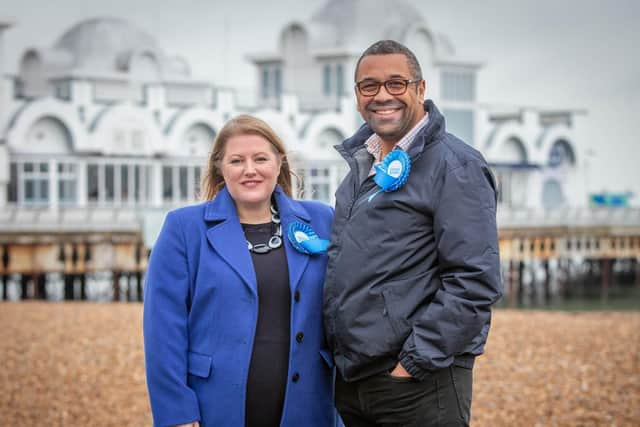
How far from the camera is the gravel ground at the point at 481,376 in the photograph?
926 centimetres

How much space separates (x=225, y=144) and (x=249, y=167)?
161 mm

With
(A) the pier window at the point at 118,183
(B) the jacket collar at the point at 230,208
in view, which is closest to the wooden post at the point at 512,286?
(A) the pier window at the point at 118,183

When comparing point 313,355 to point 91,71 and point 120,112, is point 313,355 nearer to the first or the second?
point 120,112

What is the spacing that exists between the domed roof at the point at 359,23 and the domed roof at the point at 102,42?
7.89 m

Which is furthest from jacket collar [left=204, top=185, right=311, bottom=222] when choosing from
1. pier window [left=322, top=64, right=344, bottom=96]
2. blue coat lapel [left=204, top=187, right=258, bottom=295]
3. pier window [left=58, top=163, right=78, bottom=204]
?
pier window [left=322, top=64, right=344, bottom=96]

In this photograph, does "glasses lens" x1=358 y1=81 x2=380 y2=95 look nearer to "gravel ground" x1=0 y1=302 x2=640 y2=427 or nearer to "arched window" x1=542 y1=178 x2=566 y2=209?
"gravel ground" x1=0 y1=302 x2=640 y2=427

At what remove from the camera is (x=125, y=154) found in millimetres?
39344

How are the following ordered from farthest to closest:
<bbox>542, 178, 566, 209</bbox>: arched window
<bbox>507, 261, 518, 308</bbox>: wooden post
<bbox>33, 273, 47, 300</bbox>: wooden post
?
1. <bbox>542, 178, 566, 209</bbox>: arched window
2. <bbox>507, 261, 518, 308</bbox>: wooden post
3. <bbox>33, 273, 47, 300</bbox>: wooden post

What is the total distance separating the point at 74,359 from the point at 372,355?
8.85 metres

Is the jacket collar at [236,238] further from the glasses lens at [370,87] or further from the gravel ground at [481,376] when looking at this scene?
the gravel ground at [481,376]

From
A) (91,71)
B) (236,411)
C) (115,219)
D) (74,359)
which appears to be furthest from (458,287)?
(91,71)

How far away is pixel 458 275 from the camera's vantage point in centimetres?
396

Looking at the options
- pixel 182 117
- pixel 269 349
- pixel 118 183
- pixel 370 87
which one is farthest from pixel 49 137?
pixel 370 87

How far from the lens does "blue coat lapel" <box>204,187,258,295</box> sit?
4266mm
